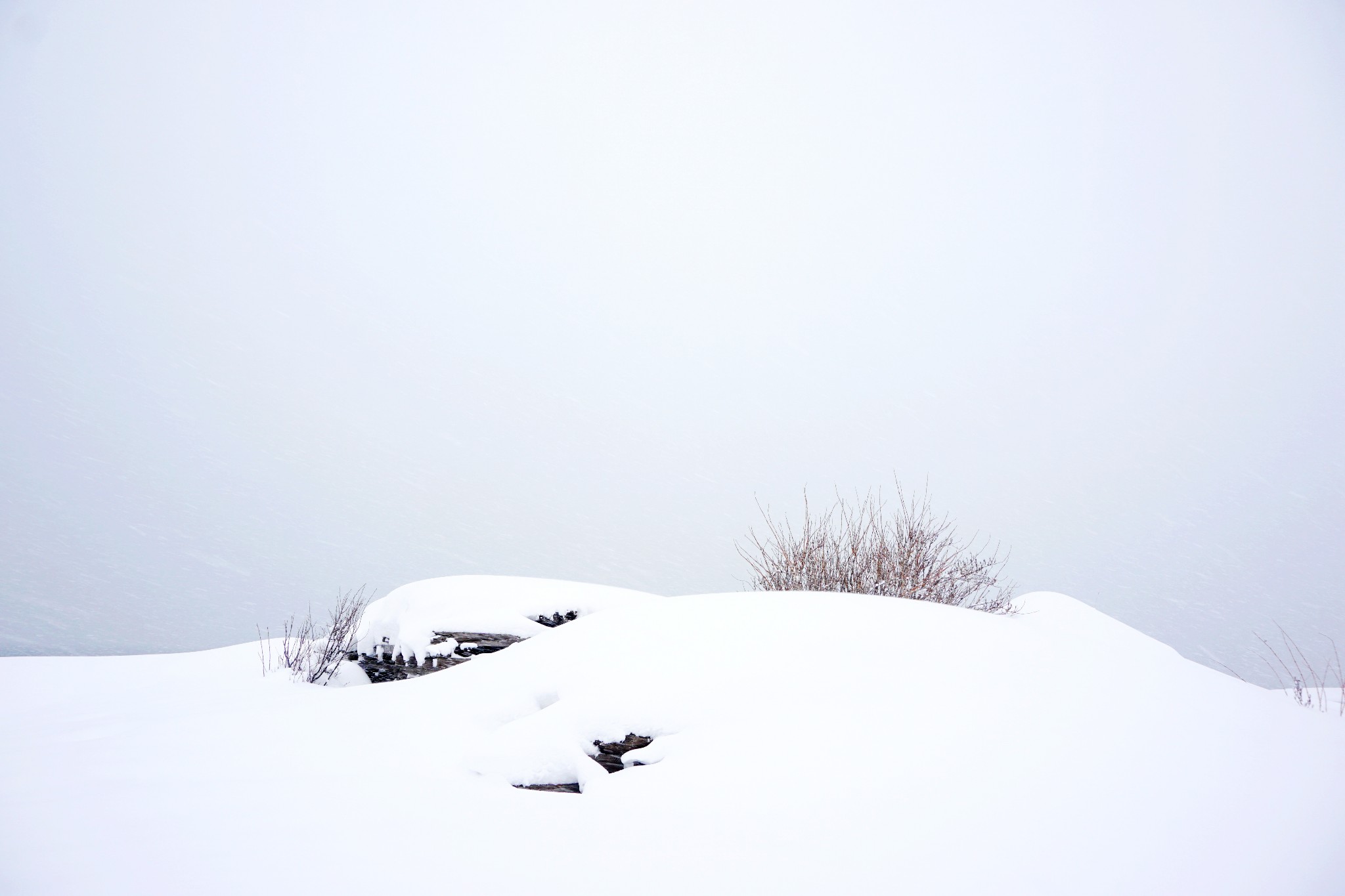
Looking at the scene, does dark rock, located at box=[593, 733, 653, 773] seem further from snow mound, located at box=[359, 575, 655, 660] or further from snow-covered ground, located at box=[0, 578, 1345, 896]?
snow mound, located at box=[359, 575, 655, 660]

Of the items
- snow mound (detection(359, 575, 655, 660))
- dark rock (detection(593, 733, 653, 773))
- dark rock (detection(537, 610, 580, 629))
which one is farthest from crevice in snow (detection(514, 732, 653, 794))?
dark rock (detection(537, 610, 580, 629))

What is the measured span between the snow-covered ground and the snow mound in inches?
134

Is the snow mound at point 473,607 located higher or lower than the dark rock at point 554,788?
higher

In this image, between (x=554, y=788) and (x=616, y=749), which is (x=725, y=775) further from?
(x=554, y=788)

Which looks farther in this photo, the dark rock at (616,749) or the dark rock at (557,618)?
the dark rock at (557,618)

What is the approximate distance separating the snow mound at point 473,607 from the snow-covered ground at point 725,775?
341 cm

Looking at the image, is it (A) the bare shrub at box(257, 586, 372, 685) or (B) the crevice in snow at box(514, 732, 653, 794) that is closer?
(B) the crevice in snow at box(514, 732, 653, 794)

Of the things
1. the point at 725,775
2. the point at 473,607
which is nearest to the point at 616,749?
the point at 725,775

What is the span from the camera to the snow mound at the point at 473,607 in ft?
24.9

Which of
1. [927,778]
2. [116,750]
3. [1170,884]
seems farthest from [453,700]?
[1170,884]

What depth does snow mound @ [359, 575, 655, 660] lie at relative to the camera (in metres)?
7.59

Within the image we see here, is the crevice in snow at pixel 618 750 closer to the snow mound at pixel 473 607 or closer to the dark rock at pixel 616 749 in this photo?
the dark rock at pixel 616 749

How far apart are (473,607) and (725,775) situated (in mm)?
6015

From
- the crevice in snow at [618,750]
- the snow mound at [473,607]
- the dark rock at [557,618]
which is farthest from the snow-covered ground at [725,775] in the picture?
the dark rock at [557,618]
